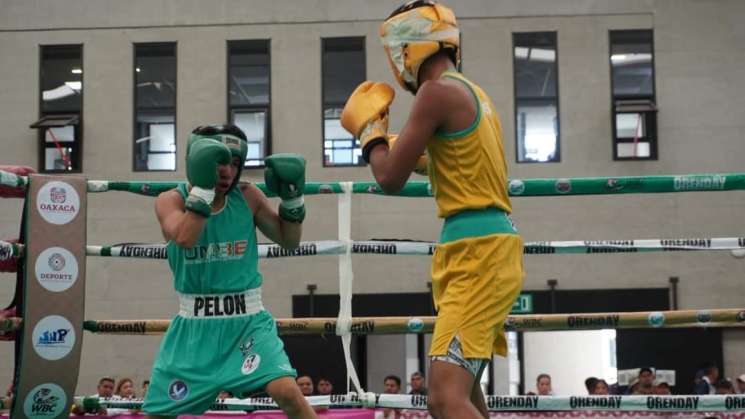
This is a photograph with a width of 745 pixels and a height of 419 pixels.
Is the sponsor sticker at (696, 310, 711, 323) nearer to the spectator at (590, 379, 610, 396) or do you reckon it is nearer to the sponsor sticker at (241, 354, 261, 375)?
the sponsor sticker at (241, 354, 261, 375)

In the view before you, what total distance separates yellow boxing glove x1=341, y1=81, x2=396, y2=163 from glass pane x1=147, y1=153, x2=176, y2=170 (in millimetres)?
10947

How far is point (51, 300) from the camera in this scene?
4.25 m

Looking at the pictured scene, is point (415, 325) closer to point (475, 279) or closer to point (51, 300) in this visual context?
point (51, 300)

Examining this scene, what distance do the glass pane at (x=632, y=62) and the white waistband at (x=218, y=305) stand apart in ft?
34.8

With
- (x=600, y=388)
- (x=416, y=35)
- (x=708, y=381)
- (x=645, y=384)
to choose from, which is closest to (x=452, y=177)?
(x=416, y=35)

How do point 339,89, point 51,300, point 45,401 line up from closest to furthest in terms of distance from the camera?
point 45,401, point 51,300, point 339,89

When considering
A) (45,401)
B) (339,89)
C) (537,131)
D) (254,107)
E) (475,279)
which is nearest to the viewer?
(475,279)

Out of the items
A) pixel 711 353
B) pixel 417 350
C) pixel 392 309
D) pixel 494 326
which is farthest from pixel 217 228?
pixel 417 350

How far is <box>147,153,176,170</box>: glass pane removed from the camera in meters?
13.7

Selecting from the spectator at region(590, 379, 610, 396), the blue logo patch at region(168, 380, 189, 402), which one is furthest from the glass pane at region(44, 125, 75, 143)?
the blue logo patch at region(168, 380, 189, 402)

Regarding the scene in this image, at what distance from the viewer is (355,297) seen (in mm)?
13109

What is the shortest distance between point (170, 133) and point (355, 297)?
3.19 meters

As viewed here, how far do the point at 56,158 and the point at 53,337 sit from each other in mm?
9950

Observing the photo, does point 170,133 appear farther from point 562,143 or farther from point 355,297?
point 562,143
